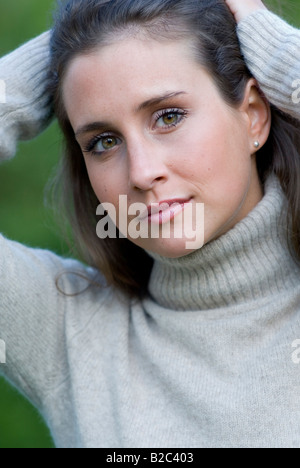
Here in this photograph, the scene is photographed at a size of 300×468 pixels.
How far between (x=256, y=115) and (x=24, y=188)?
71.0 inches

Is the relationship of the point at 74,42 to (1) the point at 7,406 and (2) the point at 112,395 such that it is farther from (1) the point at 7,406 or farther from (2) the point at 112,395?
(1) the point at 7,406

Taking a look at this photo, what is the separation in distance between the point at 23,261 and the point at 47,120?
1.35ft

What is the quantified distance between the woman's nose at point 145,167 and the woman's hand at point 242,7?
0.41 metres

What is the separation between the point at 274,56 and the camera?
1.66 m

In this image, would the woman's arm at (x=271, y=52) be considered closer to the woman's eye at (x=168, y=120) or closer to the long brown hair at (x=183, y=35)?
the long brown hair at (x=183, y=35)

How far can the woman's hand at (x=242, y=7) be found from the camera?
1.72 meters

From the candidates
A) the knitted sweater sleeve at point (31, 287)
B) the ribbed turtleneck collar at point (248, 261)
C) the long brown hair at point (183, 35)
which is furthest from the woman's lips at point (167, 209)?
the knitted sweater sleeve at point (31, 287)

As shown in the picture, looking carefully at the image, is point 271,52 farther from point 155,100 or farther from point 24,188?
point 24,188

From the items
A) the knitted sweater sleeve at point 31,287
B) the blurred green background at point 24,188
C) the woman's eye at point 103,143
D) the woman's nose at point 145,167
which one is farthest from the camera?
the blurred green background at point 24,188

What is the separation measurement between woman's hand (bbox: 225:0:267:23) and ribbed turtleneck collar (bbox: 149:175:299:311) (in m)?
0.40

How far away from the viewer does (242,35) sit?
5.61 ft
